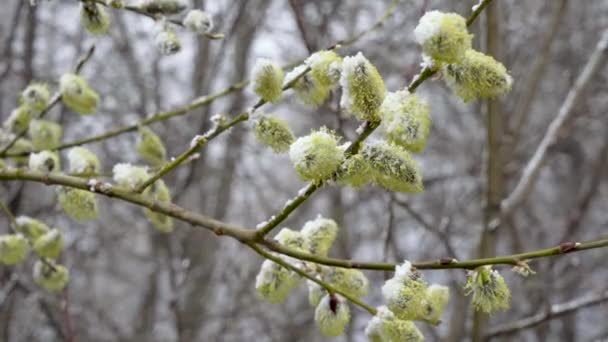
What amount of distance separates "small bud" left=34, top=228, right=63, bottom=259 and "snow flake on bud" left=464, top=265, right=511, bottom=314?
2.88 ft

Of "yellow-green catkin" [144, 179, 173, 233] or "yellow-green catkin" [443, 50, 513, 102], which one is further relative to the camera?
"yellow-green catkin" [144, 179, 173, 233]

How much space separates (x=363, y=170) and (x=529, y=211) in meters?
4.01

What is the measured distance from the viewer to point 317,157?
0.91 meters

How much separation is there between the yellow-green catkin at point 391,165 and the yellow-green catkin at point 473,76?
13cm

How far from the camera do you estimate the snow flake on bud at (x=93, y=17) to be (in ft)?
4.56

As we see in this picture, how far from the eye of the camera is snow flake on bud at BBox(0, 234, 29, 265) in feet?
4.58

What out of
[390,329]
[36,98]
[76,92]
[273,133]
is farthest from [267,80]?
[36,98]

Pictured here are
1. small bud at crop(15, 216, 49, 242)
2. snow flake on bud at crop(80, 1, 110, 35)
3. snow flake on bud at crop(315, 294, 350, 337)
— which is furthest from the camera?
small bud at crop(15, 216, 49, 242)

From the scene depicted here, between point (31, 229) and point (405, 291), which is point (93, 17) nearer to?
point (31, 229)

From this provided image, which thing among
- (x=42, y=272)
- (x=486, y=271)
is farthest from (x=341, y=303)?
(x=42, y=272)

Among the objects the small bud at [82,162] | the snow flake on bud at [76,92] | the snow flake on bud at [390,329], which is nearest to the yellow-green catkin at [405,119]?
the snow flake on bud at [390,329]

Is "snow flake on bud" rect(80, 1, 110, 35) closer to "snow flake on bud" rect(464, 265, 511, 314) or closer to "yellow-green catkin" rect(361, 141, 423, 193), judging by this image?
"yellow-green catkin" rect(361, 141, 423, 193)

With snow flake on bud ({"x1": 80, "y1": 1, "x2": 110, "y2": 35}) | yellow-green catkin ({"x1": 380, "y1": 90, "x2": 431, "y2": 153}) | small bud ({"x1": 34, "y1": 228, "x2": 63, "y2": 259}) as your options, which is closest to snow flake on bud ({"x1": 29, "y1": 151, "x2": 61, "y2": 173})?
small bud ({"x1": 34, "y1": 228, "x2": 63, "y2": 259})

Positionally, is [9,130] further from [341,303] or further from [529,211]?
[529,211]
